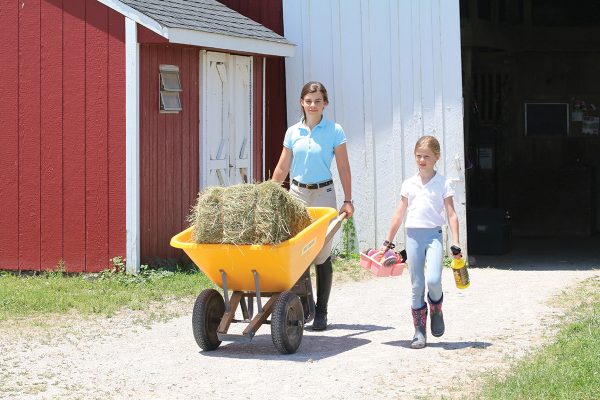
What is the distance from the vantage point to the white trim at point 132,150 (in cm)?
1194

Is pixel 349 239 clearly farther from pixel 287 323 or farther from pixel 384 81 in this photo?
pixel 287 323

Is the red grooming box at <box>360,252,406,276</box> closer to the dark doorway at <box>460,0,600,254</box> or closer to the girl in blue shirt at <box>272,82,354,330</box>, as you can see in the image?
the girl in blue shirt at <box>272,82,354,330</box>

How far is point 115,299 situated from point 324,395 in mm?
4037

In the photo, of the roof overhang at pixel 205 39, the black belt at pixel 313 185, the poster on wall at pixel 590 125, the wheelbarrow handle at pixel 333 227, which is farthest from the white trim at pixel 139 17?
the poster on wall at pixel 590 125

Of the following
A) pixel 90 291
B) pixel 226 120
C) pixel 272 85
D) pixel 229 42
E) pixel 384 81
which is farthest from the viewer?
pixel 272 85

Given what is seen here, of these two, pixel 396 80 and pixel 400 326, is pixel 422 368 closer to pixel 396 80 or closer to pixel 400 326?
pixel 400 326

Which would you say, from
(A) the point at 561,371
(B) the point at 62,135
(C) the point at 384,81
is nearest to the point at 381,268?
(A) the point at 561,371

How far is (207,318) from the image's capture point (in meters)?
8.56

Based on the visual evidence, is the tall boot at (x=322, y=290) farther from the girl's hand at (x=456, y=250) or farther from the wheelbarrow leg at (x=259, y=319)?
the girl's hand at (x=456, y=250)

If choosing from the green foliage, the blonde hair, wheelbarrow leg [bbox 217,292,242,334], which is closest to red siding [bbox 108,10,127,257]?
the green foliage

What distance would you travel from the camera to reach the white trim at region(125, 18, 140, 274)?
11.9m

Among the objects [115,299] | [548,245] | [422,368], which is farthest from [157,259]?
[548,245]

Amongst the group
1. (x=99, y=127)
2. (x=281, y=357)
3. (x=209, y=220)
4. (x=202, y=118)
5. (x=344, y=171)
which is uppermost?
(x=202, y=118)

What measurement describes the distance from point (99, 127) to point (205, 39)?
1.39 meters
